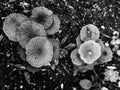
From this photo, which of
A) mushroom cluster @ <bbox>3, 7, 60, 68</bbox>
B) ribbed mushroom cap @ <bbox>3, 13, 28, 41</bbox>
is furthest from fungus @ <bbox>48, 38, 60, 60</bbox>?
ribbed mushroom cap @ <bbox>3, 13, 28, 41</bbox>

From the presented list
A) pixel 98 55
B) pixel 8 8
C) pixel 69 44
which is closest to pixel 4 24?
pixel 8 8

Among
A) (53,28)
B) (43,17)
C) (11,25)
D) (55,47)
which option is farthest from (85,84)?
(11,25)

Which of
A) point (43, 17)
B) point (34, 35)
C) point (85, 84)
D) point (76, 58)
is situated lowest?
point (85, 84)

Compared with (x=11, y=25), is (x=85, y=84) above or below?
below

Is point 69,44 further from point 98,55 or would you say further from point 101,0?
point 101,0

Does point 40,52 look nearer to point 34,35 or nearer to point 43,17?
point 34,35

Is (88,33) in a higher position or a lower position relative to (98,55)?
higher

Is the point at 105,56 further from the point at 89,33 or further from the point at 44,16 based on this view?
the point at 44,16

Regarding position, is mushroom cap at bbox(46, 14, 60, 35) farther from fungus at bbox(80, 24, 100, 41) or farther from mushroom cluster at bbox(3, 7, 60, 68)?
fungus at bbox(80, 24, 100, 41)

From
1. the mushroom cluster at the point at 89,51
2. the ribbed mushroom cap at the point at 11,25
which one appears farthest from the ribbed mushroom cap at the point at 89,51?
the ribbed mushroom cap at the point at 11,25

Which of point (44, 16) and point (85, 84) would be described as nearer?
point (44, 16)
